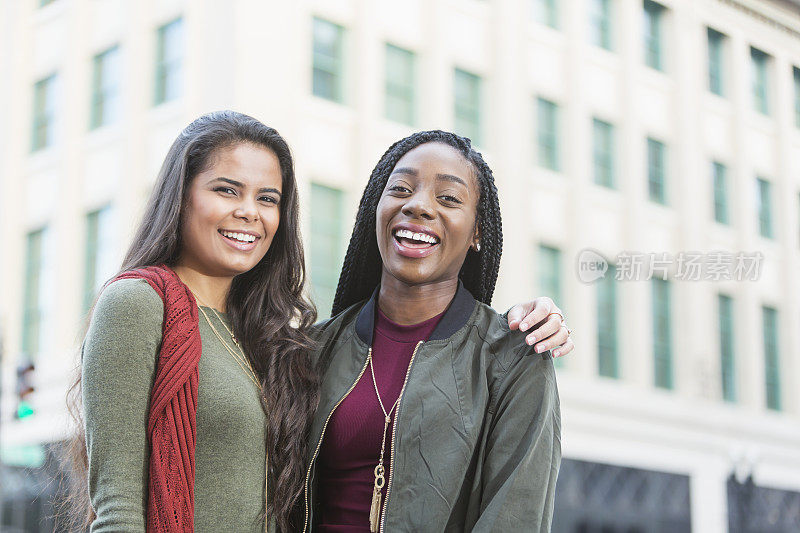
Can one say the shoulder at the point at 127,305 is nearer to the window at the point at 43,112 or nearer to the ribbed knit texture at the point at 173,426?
the ribbed knit texture at the point at 173,426

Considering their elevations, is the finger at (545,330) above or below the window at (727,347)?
below

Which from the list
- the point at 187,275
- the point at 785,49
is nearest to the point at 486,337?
the point at 187,275

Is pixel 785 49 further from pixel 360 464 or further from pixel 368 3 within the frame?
pixel 360 464

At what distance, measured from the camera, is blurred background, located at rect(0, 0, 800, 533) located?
19391mm

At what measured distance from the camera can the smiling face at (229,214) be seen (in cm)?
430

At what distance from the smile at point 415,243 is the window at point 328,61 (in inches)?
606

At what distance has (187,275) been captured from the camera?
4402mm

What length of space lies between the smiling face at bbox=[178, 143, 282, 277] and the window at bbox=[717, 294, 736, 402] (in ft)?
74.4

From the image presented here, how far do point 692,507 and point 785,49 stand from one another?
1173 centimetres

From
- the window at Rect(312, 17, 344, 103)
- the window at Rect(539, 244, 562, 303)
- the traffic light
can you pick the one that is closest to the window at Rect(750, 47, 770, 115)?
the window at Rect(539, 244, 562, 303)

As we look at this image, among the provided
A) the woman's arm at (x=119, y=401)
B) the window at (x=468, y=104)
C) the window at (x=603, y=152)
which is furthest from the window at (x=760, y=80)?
the woman's arm at (x=119, y=401)

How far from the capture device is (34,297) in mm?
22188
